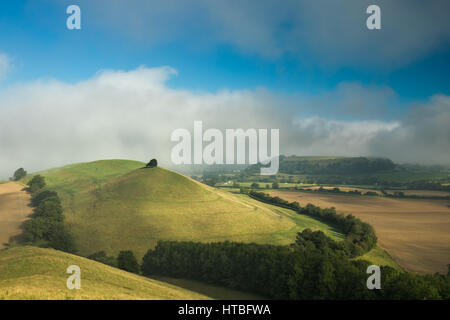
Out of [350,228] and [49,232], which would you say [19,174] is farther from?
[350,228]

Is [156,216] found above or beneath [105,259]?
above

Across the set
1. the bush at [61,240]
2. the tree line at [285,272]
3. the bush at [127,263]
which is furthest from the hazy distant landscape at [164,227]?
the tree line at [285,272]

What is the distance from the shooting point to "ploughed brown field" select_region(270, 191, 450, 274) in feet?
204

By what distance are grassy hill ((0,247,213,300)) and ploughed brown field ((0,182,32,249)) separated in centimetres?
3503

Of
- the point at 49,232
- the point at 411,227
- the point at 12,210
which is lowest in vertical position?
the point at 411,227

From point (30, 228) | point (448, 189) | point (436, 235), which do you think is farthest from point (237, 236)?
point (448, 189)

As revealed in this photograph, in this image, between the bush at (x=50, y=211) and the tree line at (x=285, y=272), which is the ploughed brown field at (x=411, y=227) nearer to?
the tree line at (x=285, y=272)

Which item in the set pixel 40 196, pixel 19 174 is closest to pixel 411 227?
pixel 40 196

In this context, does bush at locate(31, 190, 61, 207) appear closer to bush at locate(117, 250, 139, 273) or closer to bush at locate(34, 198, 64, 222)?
bush at locate(34, 198, 64, 222)

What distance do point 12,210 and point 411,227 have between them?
139062 millimetres

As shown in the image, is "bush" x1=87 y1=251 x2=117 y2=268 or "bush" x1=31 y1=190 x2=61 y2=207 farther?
"bush" x1=31 y1=190 x2=61 y2=207

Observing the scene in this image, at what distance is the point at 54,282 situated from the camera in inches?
1083

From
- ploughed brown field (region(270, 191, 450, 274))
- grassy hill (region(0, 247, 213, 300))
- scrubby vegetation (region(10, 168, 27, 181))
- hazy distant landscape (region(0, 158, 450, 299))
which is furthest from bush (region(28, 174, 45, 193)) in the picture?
ploughed brown field (region(270, 191, 450, 274))

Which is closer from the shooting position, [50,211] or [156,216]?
[50,211]
